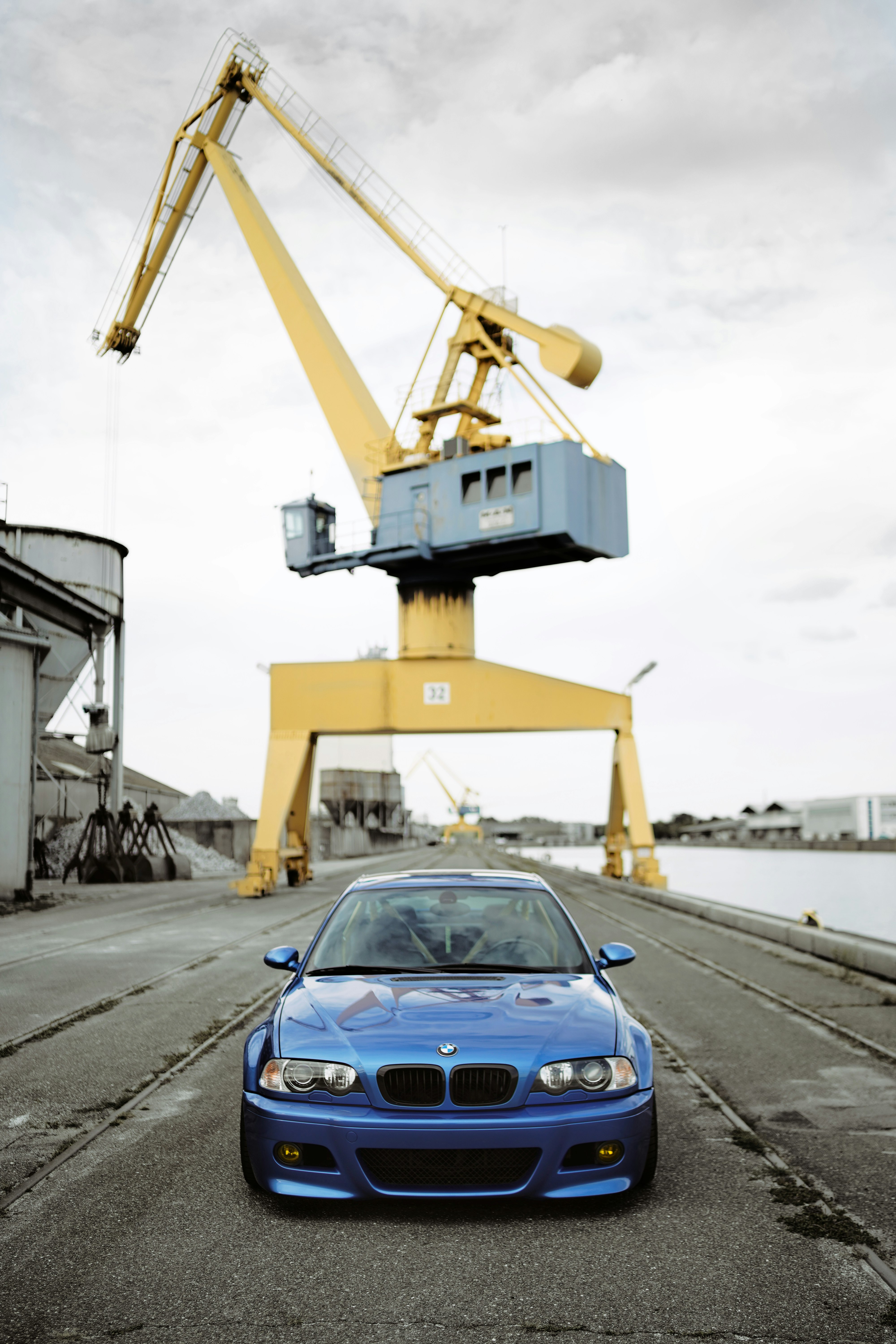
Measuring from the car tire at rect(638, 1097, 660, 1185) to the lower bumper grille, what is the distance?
1.88ft

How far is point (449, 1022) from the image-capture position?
4.54 m

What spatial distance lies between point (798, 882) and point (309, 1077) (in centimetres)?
6921

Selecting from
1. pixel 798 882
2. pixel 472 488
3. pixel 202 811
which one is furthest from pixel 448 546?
pixel 798 882

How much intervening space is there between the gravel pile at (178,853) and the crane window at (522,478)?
18949mm

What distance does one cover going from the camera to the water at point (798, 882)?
4378 centimetres

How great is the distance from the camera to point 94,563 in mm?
41094

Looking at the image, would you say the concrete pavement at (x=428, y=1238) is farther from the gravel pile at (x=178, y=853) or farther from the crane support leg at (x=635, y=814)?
the gravel pile at (x=178, y=853)

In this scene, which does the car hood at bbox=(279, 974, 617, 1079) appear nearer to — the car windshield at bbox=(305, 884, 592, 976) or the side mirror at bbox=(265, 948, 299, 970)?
the car windshield at bbox=(305, 884, 592, 976)

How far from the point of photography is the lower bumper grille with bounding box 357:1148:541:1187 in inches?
166

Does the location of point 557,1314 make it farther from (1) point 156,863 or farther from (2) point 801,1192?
(1) point 156,863

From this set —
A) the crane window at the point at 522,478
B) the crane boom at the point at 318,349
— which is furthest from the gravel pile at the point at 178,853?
the crane window at the point at 522,478

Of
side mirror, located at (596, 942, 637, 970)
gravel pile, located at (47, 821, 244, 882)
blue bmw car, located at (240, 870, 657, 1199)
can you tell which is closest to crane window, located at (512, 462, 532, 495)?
gravel pile, located at (47, 821, 244, 882)

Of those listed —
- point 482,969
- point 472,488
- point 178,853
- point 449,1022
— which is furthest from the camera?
point 178,853

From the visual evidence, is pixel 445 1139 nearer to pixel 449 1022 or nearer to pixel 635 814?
pixel 449 1022
